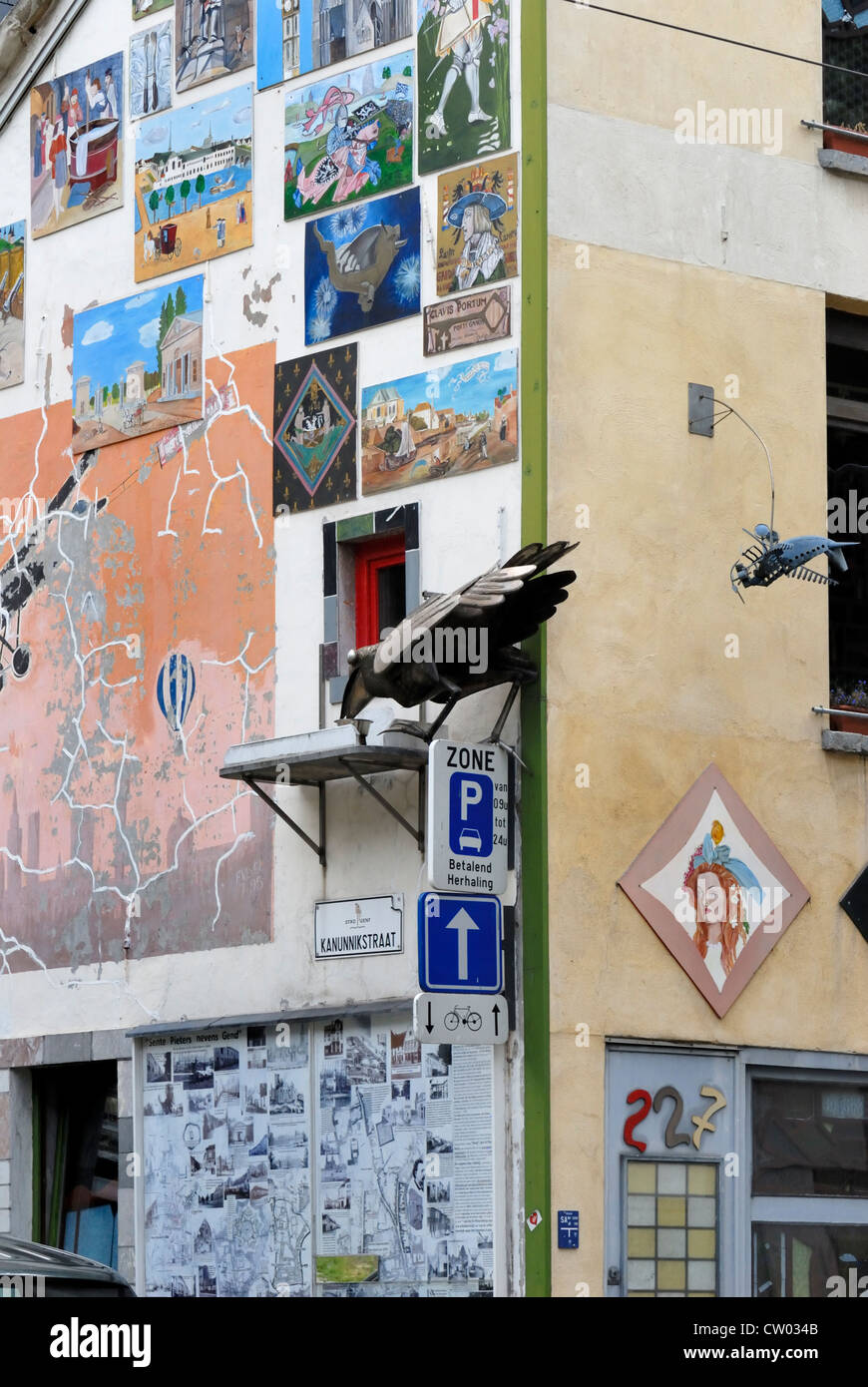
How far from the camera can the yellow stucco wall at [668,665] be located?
1536 centimetres

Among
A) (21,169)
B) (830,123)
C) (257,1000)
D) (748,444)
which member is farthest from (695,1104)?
(21,169)

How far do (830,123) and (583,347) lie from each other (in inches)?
132

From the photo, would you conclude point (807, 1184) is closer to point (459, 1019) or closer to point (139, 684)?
point (459, 1019)

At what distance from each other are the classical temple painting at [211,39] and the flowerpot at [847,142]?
14.7 ft

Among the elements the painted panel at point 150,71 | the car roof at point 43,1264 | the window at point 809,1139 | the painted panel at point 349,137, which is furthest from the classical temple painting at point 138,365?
the car roof at point 43,1264

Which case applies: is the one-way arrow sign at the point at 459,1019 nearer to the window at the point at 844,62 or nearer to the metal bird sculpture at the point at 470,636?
the metal bird sculpture at the point at 470,636

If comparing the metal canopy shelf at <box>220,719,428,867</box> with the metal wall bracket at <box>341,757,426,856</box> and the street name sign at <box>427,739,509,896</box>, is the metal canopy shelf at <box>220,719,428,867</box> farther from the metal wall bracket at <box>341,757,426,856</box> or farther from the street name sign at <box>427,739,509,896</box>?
the street name sign at <box>427,739,509,896</box>

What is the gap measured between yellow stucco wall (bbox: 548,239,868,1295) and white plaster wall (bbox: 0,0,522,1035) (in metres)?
0.61

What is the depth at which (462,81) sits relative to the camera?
16484 millimetres

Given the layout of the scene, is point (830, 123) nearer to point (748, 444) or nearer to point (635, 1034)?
point (748, 444)

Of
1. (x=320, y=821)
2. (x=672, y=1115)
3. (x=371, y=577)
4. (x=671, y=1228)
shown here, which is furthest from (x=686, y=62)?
(x=671, y=1228)

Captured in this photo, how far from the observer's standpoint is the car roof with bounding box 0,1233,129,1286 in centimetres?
1105

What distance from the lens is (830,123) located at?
58.3 feet

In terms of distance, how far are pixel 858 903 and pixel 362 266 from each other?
5818mm
